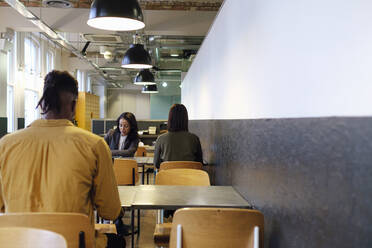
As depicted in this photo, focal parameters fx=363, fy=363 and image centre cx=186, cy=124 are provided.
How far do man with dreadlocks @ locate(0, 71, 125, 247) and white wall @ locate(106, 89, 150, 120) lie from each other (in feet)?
63.9

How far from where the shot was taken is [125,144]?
4738 millimetres

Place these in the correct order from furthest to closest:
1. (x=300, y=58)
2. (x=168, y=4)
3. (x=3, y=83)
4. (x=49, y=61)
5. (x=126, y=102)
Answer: (x=126, y=102) < (x=49, y=61) < (x=3, y=83) < (x=168, y=4) < (x=300, y=58)

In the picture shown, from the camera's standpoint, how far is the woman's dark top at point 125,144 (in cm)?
461

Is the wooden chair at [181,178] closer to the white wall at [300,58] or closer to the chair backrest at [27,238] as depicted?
the white wall at [300,58]

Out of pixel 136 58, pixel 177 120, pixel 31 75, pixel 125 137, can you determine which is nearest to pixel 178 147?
pixel 177 120

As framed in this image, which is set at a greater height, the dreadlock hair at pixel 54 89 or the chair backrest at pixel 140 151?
the dreadlock hair at pixel 54 89

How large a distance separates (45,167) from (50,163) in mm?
29

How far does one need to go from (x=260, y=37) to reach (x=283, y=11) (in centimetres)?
45

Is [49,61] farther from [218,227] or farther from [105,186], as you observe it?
[218,227]

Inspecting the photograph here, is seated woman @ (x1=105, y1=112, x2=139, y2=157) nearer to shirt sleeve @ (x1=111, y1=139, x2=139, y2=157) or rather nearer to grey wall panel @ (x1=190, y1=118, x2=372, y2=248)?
shirt sleeve @ (x1=111, y1=139, x2=139, y2=157)

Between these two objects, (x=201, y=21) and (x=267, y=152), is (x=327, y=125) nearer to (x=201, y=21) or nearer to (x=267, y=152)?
(x=267, y=152)

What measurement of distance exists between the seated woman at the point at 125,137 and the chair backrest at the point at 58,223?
3000 millimetres

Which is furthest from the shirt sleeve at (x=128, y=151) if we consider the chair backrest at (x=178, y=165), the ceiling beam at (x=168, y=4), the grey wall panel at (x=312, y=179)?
the ceiling beam at (x=168, y=4)

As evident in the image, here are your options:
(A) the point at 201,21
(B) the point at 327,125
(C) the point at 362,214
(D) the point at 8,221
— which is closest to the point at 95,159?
(D) the point at 8,221
